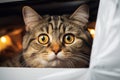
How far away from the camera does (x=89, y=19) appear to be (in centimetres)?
112

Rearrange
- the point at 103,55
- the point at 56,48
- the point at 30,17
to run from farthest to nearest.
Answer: the point at 30,17 → the point at 56,48 → the point at 103,55

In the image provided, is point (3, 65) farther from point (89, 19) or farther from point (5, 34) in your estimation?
point (89, 19)

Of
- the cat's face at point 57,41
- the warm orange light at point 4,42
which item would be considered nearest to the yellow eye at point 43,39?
the cat's face at point 57,41

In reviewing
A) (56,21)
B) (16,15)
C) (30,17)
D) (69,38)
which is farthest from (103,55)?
(16,15)

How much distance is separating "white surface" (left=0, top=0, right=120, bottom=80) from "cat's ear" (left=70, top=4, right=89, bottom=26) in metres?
0.09

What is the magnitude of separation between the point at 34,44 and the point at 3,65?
235 millimetres

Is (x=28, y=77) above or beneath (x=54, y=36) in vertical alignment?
beneath

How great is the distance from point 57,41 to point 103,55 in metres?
0.27

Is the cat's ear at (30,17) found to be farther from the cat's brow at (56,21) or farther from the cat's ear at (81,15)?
the cat's ear at (81,15)

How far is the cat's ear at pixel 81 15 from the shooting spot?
1.13 metres

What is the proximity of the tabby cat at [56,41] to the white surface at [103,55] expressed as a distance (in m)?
0.05

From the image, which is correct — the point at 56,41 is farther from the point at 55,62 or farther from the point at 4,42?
the point at 4,42

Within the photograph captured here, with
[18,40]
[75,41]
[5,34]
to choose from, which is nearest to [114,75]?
[75,41]

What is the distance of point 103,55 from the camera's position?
3.26 ft
